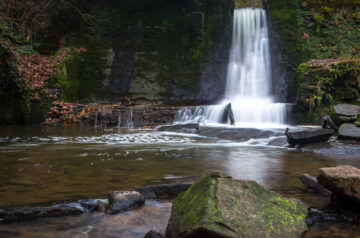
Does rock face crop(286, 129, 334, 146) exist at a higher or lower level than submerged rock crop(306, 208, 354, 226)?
higher

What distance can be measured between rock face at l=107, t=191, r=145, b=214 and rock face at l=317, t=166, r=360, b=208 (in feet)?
6.37

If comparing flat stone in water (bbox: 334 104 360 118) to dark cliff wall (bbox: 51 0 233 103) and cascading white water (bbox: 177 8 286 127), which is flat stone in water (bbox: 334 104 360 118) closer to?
cascading white water (bbox: 177 8 286 127)

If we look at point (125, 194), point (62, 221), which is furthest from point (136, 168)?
point (62, 221)

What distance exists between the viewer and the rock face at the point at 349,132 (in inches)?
313

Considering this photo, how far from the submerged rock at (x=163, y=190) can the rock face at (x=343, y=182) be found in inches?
60.1

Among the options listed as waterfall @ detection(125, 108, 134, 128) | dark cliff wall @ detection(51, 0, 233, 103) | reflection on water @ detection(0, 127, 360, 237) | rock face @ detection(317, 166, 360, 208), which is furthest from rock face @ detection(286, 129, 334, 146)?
dark cliff wall @ detection(51, 0, 233, 103)

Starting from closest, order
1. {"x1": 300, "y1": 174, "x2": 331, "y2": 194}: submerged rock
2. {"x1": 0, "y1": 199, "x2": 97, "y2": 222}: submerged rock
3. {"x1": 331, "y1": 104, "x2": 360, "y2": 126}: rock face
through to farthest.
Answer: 1. {"x1": 0, "y1": 199, "x2": 97, "y2": 222}: submerged rock
2. {"x1": 300, "y1": 174, "x2": 331, "y2": 194}: submerged rock
3. {"x1": 331, "y1": 104, "x2": 360, "y2": 126}: rock face

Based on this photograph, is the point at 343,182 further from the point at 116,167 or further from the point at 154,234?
the point at 116,167

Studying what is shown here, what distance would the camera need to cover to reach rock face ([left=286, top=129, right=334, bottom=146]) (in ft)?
25.7

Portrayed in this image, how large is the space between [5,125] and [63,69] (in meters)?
3.57

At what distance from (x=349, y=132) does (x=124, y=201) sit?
689cm

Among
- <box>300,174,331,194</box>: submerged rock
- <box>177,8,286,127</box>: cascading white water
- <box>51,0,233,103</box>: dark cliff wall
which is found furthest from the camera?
<box>51,0,233,103</box>: dark cliff wall

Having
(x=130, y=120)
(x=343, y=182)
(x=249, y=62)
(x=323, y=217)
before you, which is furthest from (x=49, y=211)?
(x=249, y=62)

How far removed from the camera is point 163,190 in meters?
3.71
